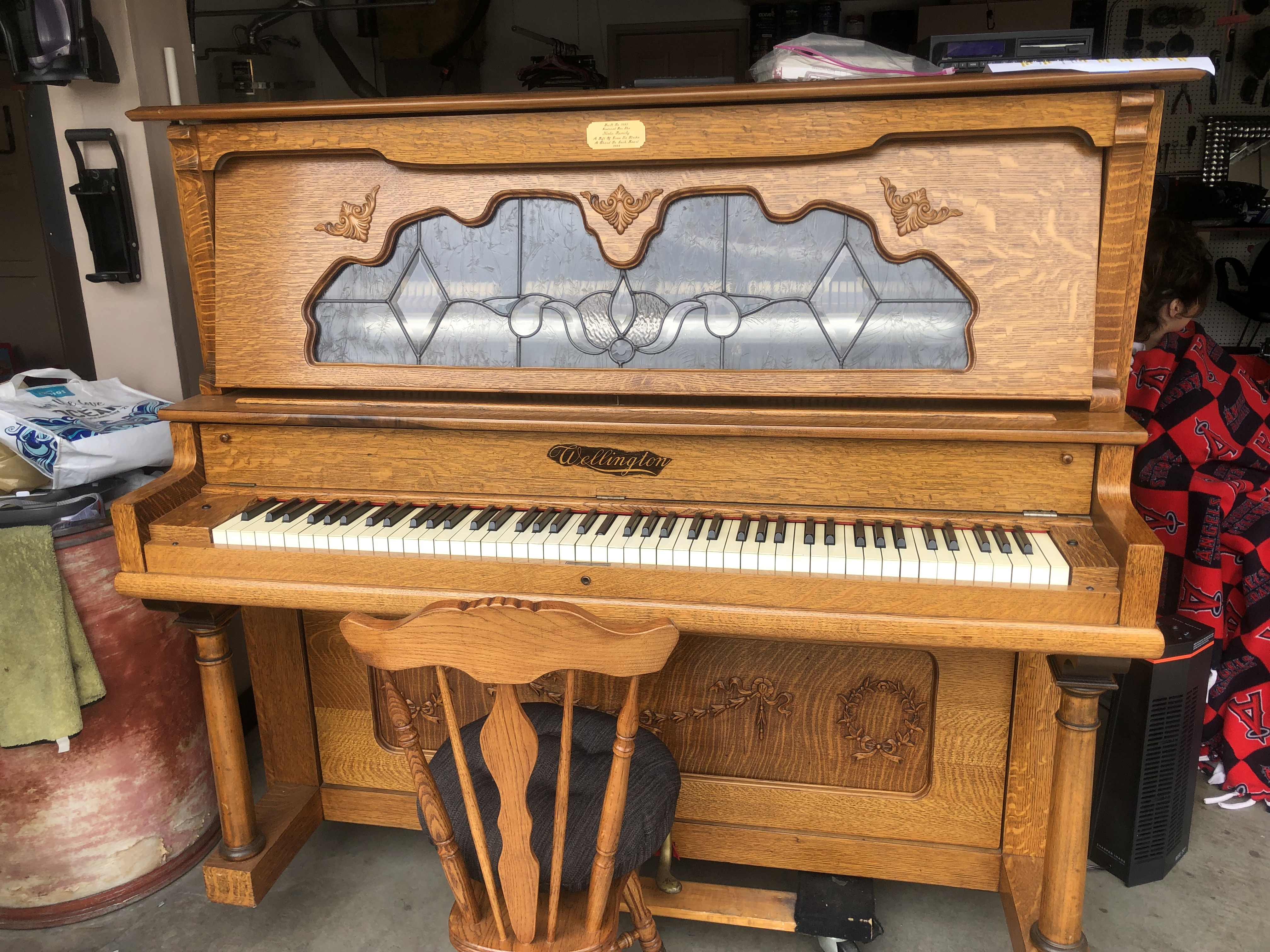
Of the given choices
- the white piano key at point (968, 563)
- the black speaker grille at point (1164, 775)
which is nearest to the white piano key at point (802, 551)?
the white piano key at point (968, 563)

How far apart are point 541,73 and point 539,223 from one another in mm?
3131

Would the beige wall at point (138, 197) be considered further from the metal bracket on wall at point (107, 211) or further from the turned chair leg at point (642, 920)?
the turned chair leg at point (642, 920)

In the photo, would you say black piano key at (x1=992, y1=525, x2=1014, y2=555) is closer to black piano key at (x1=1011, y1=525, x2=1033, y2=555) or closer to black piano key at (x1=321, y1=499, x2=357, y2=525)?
black piano key at (x1=1011, y1=525, x2=1033, y2=555)

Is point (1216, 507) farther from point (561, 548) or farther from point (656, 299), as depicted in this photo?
point (561, 548)

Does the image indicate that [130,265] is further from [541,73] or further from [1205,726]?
[1205,726]

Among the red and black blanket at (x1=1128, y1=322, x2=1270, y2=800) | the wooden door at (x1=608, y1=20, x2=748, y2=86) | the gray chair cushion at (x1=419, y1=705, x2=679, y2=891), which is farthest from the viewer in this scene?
the wooden door at (x1=608, y1=20, x2=748, y2=86)

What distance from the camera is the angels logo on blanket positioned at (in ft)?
7.77

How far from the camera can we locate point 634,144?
1632mm

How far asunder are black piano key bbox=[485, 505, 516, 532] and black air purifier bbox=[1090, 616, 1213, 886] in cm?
140

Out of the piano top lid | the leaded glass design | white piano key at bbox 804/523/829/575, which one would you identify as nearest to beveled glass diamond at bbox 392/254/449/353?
the leaded glass design

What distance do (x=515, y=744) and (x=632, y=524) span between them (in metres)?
0.54

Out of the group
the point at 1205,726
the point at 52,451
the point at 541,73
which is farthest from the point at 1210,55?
the point at 52,451

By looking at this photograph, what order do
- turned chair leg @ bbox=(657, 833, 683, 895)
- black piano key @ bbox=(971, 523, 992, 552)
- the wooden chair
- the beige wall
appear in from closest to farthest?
the wooden chair
black piano key @ bbox=(971, 523, 992, 552)
turned chair leg @ bbox=(657, 833, 683, 895)
the beige wall

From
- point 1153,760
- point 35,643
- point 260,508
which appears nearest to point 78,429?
point 35,643
